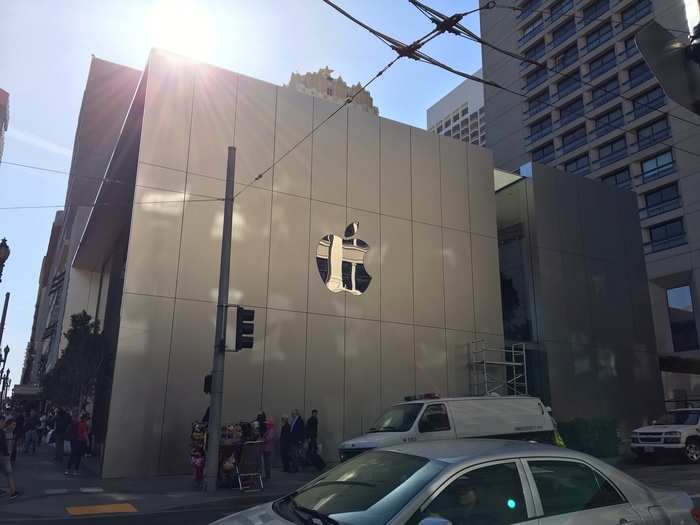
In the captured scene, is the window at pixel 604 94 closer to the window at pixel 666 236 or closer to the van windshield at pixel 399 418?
the window at pixel 666 236

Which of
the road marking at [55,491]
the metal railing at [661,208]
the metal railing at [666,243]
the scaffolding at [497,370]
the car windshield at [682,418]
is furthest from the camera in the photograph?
the metal railing at [661,208]

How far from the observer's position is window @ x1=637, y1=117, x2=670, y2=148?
150 ft

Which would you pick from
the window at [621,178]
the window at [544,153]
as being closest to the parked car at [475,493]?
the window at [621,178]

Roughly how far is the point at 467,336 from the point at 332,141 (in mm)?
9956

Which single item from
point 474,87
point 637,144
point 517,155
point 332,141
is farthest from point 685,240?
point 474,87

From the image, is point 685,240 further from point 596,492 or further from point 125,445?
point 596,492

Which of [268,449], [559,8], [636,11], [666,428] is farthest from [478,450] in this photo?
[559,8]

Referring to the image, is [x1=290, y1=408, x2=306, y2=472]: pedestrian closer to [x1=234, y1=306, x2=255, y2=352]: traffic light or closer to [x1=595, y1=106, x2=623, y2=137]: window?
[x1=234, y1=306, x2=255, y2=352]: traffic light

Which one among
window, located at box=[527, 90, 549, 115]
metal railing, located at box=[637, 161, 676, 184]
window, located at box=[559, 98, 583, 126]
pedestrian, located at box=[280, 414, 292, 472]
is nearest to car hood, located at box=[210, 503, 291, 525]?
pedestrian, located at box=[280, 414, 292, 472]

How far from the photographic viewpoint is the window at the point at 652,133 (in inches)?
1796

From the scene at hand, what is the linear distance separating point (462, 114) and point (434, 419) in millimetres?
113948

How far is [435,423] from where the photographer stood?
45.1 feet

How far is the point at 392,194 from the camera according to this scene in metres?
22.9

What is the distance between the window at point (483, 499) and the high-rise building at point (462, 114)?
110 m
